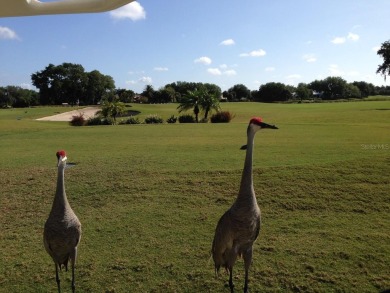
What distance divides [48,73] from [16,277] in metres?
65.7

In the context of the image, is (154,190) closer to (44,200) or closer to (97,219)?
(97,219)

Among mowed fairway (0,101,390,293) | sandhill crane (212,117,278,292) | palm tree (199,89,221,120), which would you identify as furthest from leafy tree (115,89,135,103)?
sandhill crane (212,117,278,292)

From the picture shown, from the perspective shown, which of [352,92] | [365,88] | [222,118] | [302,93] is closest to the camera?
[222,118]

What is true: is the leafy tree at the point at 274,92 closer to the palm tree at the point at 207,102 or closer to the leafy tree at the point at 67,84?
the leafy tree at the point at 67,84

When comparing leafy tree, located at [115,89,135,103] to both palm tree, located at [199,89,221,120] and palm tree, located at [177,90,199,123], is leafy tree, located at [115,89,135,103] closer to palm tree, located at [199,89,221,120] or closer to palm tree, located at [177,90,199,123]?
palm tree, located at [177,90,199,123]

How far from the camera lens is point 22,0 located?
303 centimetres

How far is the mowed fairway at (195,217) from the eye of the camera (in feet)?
16.2

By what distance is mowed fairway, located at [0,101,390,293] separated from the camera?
493 centimetres

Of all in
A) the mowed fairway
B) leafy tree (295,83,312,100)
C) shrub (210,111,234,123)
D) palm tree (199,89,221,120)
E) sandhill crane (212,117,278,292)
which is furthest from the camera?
leafy tree (295,83,312,100)

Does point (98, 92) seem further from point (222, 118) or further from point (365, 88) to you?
point (365, 88)

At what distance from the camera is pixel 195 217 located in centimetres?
677

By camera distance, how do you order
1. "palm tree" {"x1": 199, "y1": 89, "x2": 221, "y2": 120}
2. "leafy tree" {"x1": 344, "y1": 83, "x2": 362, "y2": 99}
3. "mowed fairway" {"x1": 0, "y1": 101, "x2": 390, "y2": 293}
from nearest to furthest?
"mowed fairway" {"x1": 0, "y1": 101, "x2": 390, "y2": 293}
"palm tree" {"x1": 199, "y1": 89, "x2": 221, "y2": 120}
"leafy tree" {"x1": 344, "y1": 83, "x2": 362, "y2": 99}

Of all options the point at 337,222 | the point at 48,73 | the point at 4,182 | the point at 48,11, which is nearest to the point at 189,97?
the point at 4,182

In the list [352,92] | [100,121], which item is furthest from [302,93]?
[100,121]
